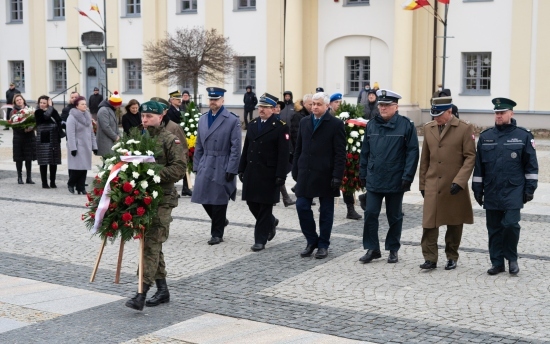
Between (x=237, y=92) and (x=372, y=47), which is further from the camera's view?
(x=237, y=92)

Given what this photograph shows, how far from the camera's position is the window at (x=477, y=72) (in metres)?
34.4

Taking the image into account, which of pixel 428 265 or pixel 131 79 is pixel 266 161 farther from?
pixel 131 79

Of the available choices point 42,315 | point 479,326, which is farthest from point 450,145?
point 42,315

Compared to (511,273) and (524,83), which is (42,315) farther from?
(524,83)

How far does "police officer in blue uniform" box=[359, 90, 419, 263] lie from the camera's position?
384 inches

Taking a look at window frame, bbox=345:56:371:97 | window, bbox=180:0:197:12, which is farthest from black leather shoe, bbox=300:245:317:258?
window, bbox=180:0:197:12

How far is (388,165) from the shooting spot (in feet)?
32.0

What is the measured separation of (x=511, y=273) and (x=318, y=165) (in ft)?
8.18

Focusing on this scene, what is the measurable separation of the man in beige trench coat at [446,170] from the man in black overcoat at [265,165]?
77.2 inches

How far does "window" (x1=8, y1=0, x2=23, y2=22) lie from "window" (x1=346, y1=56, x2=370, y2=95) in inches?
735

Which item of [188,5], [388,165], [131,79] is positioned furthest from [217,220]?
[131,79]

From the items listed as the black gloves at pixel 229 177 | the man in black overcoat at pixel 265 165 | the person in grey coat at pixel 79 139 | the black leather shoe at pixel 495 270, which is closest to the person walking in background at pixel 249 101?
the person in grey coat at pixel 79 139

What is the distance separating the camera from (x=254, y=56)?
3856cm

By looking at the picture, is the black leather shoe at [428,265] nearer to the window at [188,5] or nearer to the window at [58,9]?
the window at [188,5]
